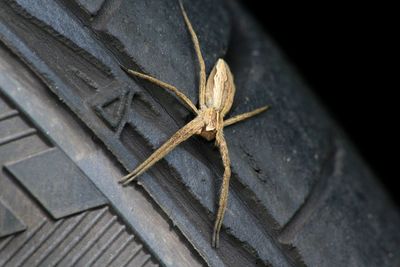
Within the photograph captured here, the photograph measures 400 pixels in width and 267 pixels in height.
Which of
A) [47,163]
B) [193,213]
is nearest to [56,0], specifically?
[47,163]

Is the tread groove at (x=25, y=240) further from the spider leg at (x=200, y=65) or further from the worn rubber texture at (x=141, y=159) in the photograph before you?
the spider leg at (x=200, y=65)

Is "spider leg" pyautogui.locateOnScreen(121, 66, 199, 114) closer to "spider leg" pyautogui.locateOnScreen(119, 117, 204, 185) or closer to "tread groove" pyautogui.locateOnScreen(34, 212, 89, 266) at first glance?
"spider leg" pyautogui.locateOnScreen(119, 117, 204, 185)

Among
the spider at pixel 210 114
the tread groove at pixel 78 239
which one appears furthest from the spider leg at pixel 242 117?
the tread groove at pixel 78 239

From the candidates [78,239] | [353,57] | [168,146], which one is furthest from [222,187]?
[353,57]

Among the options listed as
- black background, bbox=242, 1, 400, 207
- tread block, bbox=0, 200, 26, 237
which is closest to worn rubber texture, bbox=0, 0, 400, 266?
tread block, bbox=0, 200, 26, 237

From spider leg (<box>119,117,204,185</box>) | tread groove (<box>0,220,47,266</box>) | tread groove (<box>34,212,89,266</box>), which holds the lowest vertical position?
tread groove (<box>34,212,89,266</box>)
